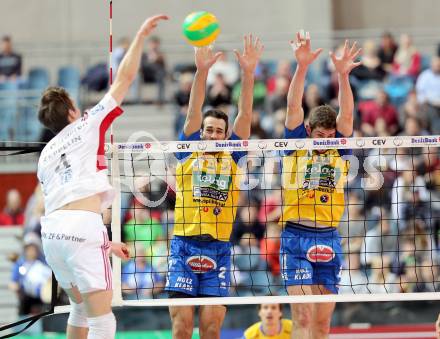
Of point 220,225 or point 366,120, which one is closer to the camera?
point 220,225

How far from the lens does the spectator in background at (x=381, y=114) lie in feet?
57.3

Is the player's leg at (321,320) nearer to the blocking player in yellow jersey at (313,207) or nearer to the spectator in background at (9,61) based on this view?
the blocking player in yellow jersey at (313,207)

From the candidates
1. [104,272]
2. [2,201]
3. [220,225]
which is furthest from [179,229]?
[2,201]

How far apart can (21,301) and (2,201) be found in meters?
4.43

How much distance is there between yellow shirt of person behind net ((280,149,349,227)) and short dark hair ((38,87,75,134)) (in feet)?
8.41

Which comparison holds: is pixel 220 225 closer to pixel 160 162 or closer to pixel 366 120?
pixel 160 162

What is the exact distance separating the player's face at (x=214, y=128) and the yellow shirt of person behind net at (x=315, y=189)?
751 millimetres

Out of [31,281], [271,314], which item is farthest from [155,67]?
[271,314]

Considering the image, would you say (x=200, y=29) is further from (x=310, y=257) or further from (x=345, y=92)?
(x=310, y=257)

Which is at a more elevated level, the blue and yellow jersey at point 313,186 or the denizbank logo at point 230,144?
the denizbank logo at point 230,144

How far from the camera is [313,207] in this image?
359 inches

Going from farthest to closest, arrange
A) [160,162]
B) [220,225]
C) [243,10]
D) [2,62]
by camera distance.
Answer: [243,10] < [2,62] < [160,162] < [220,225]

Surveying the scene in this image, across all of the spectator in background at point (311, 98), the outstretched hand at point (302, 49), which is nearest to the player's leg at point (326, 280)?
the outstretched hand at point (302, 49)

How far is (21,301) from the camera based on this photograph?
15203 millimetres
